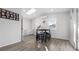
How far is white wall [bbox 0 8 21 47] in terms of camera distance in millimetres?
1552

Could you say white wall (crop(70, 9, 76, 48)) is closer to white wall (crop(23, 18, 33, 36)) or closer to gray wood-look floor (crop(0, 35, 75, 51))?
gray wood-look floor (crop(0, 35, 75, 51))

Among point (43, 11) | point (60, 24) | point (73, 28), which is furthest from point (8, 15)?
point (73, 28)

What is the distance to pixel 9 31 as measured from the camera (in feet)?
5.32

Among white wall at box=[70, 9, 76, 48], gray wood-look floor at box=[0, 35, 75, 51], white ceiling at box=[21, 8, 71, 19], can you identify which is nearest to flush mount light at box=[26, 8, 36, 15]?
white ceiling at box=[21, 8, 71, 19]

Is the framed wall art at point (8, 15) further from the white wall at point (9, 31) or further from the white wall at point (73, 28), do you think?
the white wall at point (73, 28)

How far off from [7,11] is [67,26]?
1.29 metres

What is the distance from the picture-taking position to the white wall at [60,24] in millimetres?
1617

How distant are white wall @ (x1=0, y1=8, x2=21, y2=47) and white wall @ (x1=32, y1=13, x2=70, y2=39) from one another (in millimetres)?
381

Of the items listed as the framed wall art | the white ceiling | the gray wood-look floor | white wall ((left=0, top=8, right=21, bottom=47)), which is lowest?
the gray wood-look floor

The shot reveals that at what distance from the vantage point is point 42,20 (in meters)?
1.72

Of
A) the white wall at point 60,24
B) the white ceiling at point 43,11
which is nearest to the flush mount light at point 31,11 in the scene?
the white ceiling at point 43,11

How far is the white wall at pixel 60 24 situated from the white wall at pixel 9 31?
381 mm
